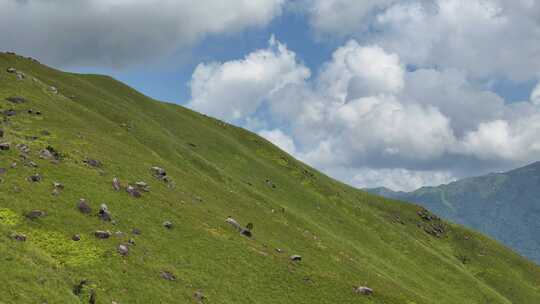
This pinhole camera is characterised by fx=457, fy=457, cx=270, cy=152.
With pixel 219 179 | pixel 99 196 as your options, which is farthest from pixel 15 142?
pixel 219 179

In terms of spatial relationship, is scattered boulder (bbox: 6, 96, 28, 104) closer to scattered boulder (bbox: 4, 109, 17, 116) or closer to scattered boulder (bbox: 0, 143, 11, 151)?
scattered boulder (bbox: 4, 109, 17, 116)

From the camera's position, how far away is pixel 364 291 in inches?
2159


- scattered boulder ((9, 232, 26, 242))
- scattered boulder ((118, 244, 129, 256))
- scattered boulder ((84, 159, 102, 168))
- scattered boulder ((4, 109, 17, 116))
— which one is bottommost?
scattered boulder ((9, 232, 26, 242))

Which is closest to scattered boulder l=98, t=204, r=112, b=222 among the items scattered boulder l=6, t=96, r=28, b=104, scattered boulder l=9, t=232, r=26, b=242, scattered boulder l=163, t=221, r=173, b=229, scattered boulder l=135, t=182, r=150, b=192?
scattered boulder l=163, t=221, r=173, b=229

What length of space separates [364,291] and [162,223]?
82.8 feet

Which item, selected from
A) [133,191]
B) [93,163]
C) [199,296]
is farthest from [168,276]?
[93,163]

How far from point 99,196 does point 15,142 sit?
1328 centimetres

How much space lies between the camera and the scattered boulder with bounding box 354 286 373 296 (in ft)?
178

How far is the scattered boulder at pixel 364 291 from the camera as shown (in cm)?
5434

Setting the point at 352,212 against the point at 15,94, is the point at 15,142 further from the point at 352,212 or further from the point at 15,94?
the point at 352,212

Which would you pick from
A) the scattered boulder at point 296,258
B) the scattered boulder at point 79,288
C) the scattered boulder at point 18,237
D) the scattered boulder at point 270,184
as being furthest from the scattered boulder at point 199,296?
the scattered boulder at point 270,184

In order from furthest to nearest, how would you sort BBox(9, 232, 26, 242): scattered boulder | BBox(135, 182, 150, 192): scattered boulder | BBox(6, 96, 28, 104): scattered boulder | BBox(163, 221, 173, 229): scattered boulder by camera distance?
BBox(6, 96, 28, 104): scattered boulder → BBox(135, 182, 150, 192): scattered boulder → BBox(163, 221, 173, 229): scattered boulder → BBox(9, 232, 26, 242): scattered boulder

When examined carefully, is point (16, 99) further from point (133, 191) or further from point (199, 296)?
point (199, 296)

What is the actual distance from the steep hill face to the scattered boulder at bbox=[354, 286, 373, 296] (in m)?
0.27
